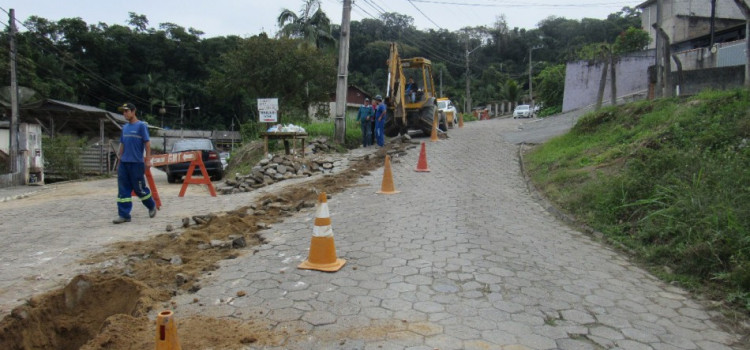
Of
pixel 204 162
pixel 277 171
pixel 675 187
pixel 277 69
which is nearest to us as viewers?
pixel 675 187

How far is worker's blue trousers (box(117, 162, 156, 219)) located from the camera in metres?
7.00

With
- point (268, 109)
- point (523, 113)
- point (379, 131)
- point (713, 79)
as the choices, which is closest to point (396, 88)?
point (379, 131)

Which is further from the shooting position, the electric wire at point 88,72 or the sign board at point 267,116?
the electric wire at point 88,72

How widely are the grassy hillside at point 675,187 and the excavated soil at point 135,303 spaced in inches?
162

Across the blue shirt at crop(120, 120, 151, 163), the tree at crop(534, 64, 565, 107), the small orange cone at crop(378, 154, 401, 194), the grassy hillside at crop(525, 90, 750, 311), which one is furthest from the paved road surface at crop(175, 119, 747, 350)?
the tree at crop(534, 64, 565, 107)

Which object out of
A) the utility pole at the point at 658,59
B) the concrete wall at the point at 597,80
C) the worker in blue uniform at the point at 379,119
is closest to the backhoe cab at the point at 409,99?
the worker in blue uniform at the point at 379,119

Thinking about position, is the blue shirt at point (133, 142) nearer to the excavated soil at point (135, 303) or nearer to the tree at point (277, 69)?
the excavated soil at point (135, 303)

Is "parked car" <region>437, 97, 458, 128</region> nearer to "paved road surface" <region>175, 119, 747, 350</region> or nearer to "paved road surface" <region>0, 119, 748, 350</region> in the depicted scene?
"paved road surface" <region>0, 119, 748, 350</region>

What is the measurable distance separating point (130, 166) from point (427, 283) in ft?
16.2

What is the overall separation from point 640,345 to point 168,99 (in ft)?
182

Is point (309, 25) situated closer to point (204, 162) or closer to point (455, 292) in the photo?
point (204, 162)

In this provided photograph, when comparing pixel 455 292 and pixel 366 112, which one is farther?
pixel 366 112

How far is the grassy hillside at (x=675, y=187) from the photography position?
4.75 m

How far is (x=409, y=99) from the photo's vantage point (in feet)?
58.7
